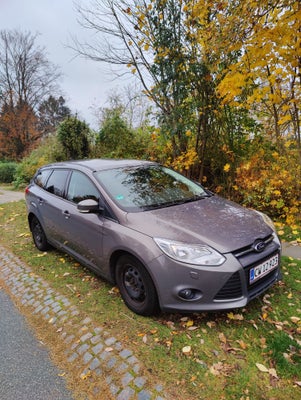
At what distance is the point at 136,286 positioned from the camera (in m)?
2.89

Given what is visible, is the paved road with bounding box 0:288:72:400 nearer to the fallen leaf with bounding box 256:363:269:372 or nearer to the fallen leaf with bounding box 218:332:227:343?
the fallen leaf with bounding box 218:332:227:343

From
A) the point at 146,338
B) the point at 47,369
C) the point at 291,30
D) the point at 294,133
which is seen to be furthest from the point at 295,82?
the point at 47,369

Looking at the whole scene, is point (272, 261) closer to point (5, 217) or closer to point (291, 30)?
point (291, 30)

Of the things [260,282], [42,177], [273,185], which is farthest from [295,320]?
[42,177]

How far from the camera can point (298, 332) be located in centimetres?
260

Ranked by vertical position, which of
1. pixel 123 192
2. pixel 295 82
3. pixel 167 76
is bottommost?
pixel 123 192

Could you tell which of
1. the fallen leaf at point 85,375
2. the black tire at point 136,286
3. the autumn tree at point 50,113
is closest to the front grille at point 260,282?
the black tire at point 136,286

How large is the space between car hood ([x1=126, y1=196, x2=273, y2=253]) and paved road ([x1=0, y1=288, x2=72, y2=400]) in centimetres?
143

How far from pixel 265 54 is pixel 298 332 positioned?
3.82 metres

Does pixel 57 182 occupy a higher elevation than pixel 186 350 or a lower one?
higher

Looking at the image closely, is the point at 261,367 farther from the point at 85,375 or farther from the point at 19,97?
the point at 19,97

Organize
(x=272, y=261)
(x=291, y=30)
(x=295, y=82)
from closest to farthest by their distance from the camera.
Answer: (x=272, y=261)
(x=291, y=30)
(x=295, y=82)

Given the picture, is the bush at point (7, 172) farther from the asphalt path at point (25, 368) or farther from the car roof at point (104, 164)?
the asphalt path at point (25, 368)

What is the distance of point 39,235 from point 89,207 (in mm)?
2223
